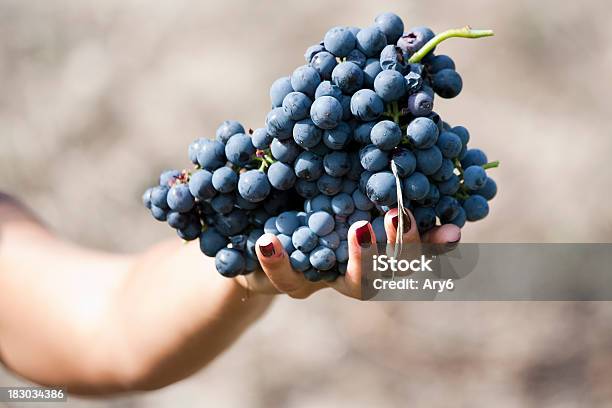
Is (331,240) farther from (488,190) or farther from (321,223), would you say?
(488,190)

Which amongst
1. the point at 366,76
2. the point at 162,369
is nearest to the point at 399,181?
the point at 366,76

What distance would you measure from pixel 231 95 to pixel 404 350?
1.24 m

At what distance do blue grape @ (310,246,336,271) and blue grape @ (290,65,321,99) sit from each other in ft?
0.60

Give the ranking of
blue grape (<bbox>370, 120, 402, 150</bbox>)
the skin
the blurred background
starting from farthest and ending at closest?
1. the blurred background
2. the skin
3. blue grape (<bbox>370, 120, 402, 150</bbox>)

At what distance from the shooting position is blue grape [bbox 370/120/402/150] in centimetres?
82

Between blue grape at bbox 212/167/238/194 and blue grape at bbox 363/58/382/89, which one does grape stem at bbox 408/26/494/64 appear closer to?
blue grape at bbox 363/58/382/89

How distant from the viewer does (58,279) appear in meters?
1.44

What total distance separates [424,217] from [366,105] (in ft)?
0.52

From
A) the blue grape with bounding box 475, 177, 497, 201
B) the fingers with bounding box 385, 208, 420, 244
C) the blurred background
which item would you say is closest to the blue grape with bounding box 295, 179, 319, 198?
the fingers with bounding box 385, 208, 420, 244

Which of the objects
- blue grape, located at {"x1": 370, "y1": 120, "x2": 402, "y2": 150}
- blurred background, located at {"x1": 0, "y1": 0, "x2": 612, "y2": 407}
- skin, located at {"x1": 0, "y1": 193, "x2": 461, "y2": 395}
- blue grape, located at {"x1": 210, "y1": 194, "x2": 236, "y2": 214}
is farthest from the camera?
blurred background, located at {"x1": 0, "y1": 0, "x2": 612, "y2": 407}

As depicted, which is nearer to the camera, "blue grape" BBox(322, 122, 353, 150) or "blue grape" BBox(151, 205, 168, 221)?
"blue grape" BBox(322, 122, 353, 150)

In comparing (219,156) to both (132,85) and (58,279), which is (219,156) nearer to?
(58,279)

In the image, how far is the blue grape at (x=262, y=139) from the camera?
0.91m

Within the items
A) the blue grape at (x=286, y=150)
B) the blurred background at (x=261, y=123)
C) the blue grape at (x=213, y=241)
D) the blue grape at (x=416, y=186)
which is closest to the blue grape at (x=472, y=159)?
the blue grape at (x=416, y=186)
